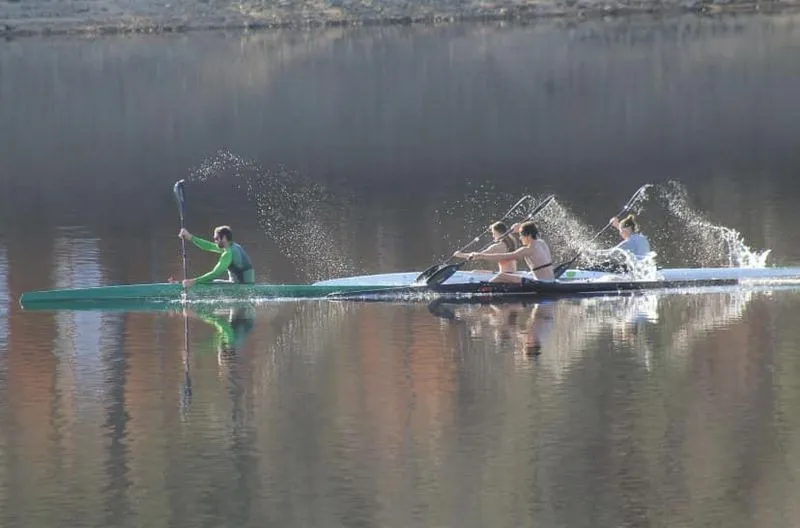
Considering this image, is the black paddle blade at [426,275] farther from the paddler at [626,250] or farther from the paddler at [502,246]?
the paddler at [626,250]

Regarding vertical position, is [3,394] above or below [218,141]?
below

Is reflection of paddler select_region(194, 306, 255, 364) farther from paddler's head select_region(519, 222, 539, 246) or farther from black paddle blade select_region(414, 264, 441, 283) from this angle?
paddler's head select_region(519, 222, 539, 246)

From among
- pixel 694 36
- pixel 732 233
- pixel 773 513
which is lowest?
pixel 773 513

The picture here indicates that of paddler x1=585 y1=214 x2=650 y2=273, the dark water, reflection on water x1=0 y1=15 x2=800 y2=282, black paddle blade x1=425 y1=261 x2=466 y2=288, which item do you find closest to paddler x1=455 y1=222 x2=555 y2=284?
black paddle blade x1=425 y1=261 x2=466 y2=288

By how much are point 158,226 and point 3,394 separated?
16580mm

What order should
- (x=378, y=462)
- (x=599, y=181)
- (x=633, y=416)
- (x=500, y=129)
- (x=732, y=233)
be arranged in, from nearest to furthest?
1. (x=378, y=462)
2. (x=633, y=416)
3. (x=732, y=233)
4. (x=599, y=181)
5. (x=500, y=129)

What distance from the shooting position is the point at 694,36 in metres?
70.9

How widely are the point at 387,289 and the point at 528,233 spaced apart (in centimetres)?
207

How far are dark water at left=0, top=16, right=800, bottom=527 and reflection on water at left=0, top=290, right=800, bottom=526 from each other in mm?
46

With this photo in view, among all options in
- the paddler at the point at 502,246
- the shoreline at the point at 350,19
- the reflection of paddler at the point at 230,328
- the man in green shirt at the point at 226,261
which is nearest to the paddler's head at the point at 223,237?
the man in green shirt at the point at 226,261

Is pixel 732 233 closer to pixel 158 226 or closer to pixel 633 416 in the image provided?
pixel 158 226

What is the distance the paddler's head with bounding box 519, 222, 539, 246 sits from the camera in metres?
26.3

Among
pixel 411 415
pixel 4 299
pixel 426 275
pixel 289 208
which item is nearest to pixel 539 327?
pixel 426 275

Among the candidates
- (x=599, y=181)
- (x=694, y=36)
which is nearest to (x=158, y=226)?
(x=599, y=181)
